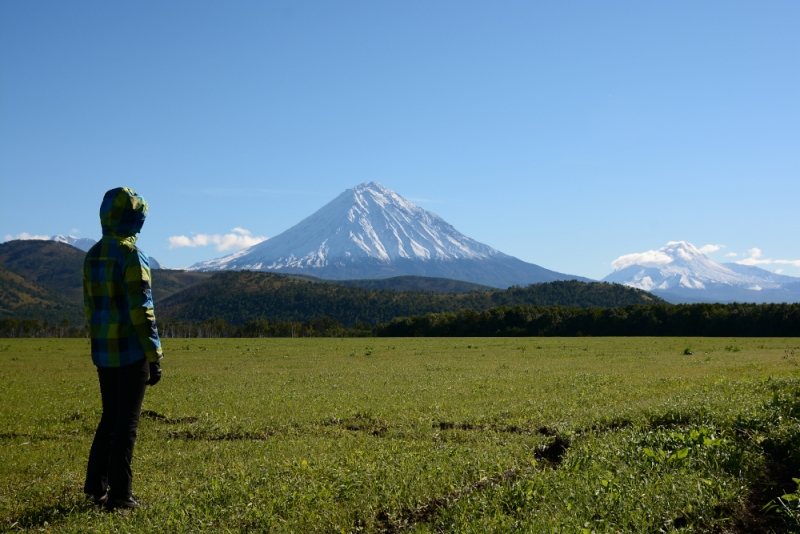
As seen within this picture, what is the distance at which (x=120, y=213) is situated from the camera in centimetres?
587

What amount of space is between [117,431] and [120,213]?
7.16 ft

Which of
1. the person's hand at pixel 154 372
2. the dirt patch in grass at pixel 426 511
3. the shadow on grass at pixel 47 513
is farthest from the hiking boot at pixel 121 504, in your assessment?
the dirt patch in grass at pixel 426 511

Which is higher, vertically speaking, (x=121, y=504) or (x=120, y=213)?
(x=120, y=213)

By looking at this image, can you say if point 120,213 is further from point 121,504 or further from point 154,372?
point 121,504

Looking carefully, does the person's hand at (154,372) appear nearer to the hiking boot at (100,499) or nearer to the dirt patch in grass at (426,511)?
the hiking boot at (100,499)

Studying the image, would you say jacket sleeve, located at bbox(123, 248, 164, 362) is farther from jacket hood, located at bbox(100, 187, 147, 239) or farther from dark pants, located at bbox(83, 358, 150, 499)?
jacket hood, located at bbox(100, 187, 147, 239)

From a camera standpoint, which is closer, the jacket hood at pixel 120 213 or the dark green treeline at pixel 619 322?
the jacket hood at pixel 120 213

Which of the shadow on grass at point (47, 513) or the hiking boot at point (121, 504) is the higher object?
the hiking boot at point (121, 504)

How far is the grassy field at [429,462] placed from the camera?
4.98 m

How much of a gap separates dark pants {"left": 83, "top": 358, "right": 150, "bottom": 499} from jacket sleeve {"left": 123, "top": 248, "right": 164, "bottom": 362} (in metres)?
0.23

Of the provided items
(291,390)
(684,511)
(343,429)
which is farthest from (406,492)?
(291,390)

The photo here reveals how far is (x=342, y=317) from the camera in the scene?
629ft

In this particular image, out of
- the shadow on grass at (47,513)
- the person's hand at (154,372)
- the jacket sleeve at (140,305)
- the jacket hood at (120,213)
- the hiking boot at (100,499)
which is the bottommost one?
the shadow on grass at (47,513)

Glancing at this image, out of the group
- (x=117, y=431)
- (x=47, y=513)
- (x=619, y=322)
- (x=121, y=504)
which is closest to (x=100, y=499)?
(x=121, y=504)
